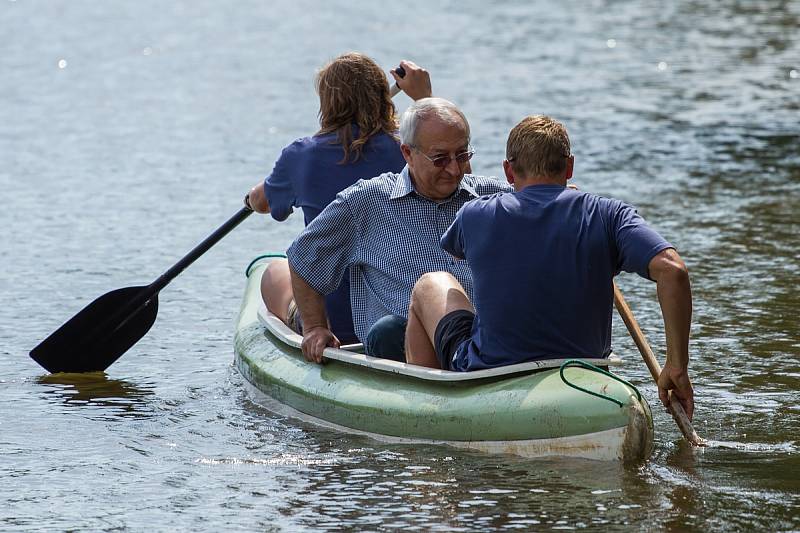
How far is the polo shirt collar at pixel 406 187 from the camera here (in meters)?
6.03

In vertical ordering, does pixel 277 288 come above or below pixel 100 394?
above

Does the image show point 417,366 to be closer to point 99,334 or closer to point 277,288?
point 277,288

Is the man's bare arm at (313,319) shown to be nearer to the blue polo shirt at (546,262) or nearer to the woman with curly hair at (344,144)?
the woman with curly hair at (344,144)

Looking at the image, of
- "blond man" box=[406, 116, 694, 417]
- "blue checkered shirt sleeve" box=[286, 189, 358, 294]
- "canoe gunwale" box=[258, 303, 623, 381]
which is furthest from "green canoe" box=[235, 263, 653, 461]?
"blue checkered shirt sleeve" box=[286, 189, 358, 294]

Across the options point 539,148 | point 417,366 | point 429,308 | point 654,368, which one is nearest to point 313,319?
point 417,366

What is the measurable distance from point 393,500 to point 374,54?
16.1 metres

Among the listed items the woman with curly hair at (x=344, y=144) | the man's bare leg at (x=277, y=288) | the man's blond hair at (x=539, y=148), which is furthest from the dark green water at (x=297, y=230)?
the man's blond hair at (x=539, y=148)

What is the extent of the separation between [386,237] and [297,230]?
5.27 metres

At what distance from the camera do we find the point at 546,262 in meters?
5.32

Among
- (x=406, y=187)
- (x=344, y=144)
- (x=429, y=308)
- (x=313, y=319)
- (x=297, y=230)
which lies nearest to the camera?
(x=429, y=308)

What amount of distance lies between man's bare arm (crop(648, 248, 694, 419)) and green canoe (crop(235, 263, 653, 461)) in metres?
0.14

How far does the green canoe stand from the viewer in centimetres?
537

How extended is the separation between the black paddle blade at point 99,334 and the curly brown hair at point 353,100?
1.91 meters

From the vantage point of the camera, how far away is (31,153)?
47.2ft
